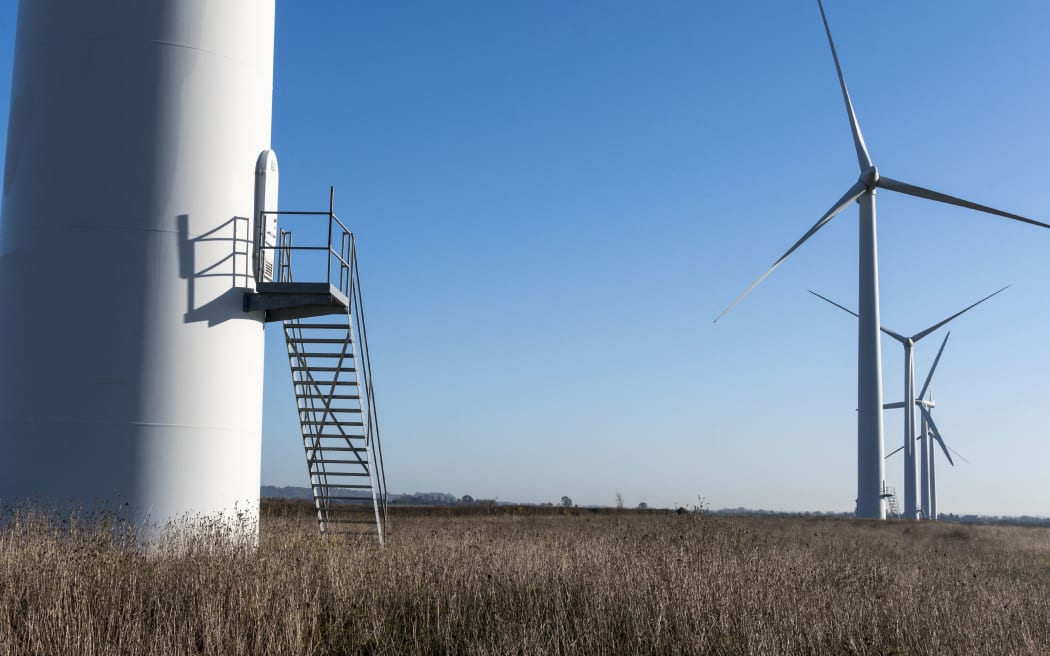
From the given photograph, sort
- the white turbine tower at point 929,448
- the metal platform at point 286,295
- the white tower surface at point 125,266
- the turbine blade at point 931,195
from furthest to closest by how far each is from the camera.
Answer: the white turbine tower at point 929,448 < the turbine blade at point 931,195 < the metal platform at point 286,295 < the white tower surface at point 125,266

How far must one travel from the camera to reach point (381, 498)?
19.5m

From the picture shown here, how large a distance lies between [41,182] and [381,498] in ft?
27.6

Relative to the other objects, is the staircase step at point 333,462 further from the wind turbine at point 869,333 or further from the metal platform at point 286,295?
the wind turbine at point 869,333

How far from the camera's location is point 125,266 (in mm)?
15422

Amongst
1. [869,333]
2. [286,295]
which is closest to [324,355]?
[286,295]

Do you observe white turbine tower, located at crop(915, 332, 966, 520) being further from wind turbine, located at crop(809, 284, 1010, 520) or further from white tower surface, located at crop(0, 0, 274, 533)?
white tower surface, located at crop(0, 0, 274, 533)

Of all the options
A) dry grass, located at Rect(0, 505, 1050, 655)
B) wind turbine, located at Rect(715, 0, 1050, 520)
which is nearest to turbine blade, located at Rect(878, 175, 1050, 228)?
wind turbine, located at Rect(715, 0, 1050, 520)

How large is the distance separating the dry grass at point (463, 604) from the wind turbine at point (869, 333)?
32.3 meters

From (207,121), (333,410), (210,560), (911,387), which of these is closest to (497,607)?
(210,560)

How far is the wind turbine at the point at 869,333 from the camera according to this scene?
46.3m

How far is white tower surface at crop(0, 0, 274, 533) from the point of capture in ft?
49.6

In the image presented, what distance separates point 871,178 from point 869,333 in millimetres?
7550

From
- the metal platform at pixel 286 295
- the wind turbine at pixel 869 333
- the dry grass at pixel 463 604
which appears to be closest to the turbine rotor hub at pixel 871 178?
the wind turbine at pixel 869 333

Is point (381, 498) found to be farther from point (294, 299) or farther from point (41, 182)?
point (41, 182)
